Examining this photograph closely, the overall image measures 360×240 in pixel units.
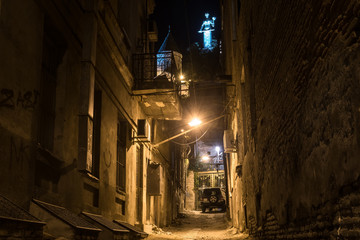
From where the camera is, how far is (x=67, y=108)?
275 inches

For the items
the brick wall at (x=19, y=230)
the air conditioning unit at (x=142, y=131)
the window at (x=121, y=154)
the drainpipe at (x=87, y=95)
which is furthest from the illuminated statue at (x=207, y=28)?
the brick wall at (x=19, y=230)

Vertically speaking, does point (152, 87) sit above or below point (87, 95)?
above

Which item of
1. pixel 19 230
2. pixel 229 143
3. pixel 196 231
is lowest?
pixel 196 231

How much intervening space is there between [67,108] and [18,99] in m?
1.89

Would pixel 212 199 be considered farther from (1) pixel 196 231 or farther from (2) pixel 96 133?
(2) pixel 96 133

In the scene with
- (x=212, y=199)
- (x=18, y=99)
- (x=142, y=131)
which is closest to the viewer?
(x=18, y=99)

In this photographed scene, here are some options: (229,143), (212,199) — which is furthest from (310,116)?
(212,199)

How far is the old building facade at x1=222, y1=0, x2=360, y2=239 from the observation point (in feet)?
10.6

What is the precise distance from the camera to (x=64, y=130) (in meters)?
6.81

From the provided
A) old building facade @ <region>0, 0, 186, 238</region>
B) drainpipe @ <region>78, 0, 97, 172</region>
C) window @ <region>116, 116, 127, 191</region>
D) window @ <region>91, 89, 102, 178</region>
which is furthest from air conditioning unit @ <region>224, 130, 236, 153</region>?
drainpipe @ <region>78, 0, 97, 172</region>

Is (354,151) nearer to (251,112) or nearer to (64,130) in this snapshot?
(64,130)

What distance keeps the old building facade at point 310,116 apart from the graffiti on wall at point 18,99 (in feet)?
11.5

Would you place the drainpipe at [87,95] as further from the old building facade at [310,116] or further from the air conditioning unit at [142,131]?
the air conditioning unit at [142,131]

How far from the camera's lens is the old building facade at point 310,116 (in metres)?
3.23
